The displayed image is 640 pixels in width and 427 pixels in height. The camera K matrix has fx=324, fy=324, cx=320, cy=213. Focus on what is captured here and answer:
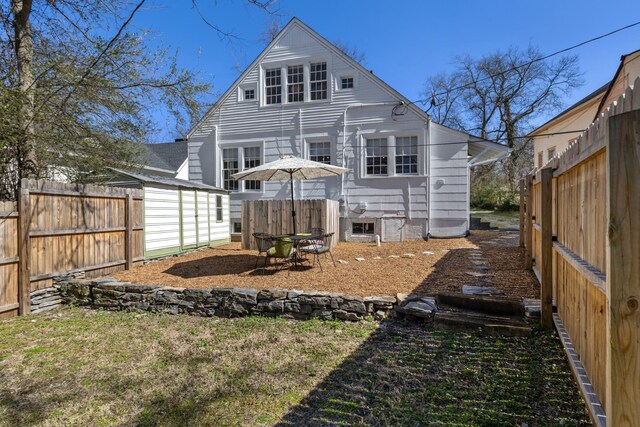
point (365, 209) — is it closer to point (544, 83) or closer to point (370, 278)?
point (370, 278)

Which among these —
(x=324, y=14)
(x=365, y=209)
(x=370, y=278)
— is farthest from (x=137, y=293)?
(x=324, y=14)

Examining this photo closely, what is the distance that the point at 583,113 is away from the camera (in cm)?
1235

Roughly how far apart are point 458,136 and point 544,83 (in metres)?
17.7

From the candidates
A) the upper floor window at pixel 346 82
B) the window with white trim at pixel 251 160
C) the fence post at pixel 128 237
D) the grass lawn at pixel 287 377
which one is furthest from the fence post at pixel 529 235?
the window with white trim at pixel 251 160

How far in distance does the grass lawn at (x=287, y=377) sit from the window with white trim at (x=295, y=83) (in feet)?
32.1

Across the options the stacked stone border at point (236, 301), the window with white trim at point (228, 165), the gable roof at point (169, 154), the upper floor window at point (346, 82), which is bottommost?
the stacked stone border at point (236, 301)

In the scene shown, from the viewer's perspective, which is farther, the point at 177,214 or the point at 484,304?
the point at 177,214

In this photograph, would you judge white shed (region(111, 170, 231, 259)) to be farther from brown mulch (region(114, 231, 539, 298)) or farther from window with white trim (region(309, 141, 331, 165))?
window with white trim (region(309, 141, 331, 165))

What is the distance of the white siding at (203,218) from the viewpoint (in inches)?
395

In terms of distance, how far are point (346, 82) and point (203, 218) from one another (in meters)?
6.88

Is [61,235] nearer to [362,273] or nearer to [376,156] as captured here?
[362,273]

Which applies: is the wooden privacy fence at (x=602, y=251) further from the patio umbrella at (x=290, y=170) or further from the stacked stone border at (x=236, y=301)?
the patio umbrella at (x=290, y=170)

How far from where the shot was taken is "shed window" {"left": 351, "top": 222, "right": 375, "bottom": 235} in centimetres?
1146

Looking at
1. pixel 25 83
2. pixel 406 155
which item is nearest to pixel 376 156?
pixel 406 155
